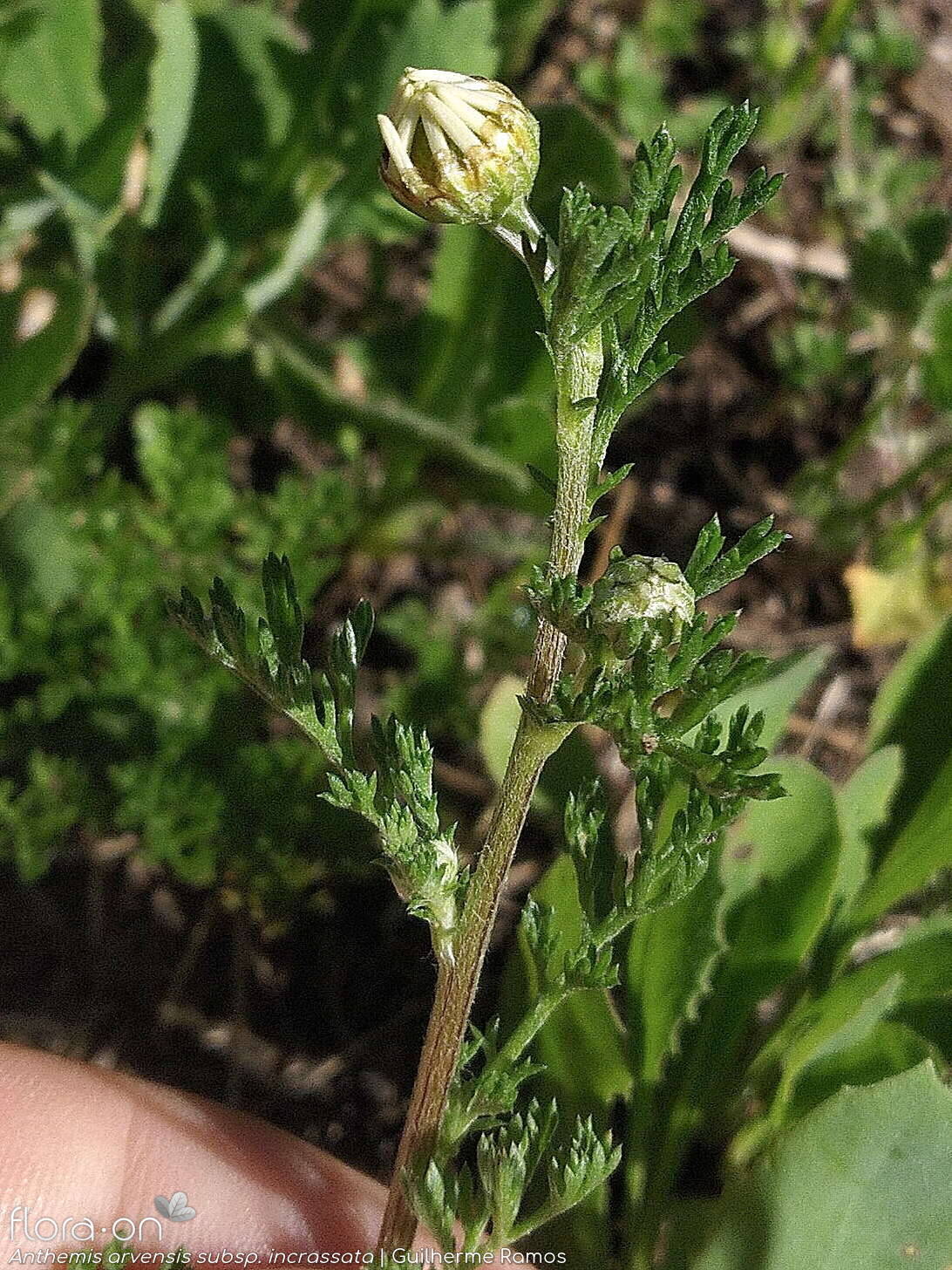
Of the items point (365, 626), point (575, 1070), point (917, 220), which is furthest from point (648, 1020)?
point (917, 220)

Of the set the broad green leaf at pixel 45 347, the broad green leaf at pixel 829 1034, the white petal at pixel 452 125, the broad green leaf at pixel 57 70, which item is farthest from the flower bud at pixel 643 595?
the broad green leaf at pixel 57 70

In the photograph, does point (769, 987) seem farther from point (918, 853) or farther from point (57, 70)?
point (57, 70)

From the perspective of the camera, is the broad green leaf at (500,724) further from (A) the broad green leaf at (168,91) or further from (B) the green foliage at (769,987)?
(A) the broad green leaf at (168,91)

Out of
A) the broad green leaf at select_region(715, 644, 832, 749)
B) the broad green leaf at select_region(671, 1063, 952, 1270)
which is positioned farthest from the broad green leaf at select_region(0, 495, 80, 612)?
the broad green leaf at select_region(671, 1063, 952, 1270)

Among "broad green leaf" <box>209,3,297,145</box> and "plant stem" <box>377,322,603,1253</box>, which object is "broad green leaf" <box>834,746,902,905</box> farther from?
"broad green leaf" <box>209,3,297,145</box>

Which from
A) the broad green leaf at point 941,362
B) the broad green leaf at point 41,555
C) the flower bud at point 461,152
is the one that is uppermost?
the flower bud at point 461,152

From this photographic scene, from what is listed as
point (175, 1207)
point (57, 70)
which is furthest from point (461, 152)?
point (57, 70)

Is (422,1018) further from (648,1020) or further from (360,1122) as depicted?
(648,1020)

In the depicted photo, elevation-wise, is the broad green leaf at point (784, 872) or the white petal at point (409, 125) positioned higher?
the white petal at point (409, 125)
